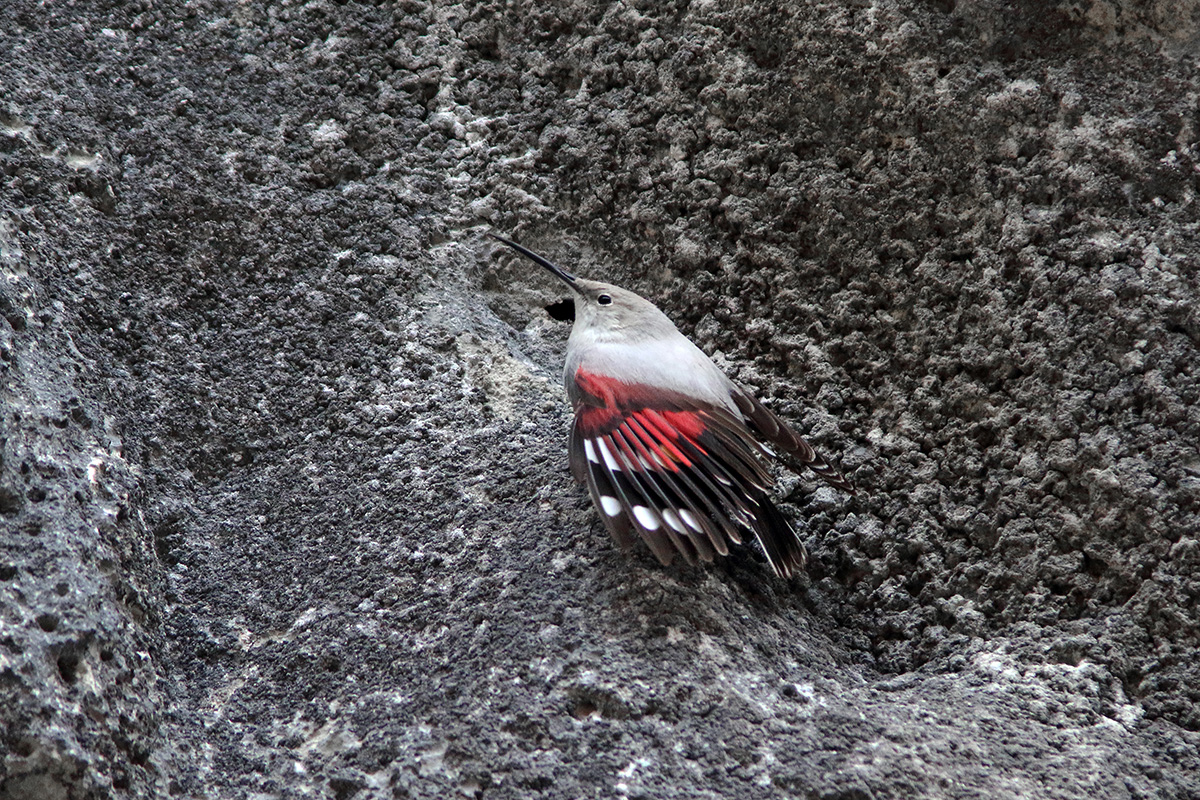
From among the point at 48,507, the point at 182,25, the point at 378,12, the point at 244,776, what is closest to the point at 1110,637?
the point at 244,776

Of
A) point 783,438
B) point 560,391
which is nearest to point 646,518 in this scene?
point 783,438

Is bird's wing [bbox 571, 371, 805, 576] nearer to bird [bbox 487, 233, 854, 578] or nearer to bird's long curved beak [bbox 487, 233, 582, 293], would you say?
bird [bbox 487, 233, 854, 578]

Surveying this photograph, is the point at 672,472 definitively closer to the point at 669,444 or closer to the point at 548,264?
the point at 669,444

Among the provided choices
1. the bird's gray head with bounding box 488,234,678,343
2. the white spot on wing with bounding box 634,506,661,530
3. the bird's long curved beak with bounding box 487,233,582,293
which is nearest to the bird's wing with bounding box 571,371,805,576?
the white spot on wing with bounding box 634,506,661,530

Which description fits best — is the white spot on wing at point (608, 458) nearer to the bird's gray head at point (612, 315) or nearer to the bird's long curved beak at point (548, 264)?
the bird's gray head at point (612, 315)

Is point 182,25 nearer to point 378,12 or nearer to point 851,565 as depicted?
point 378,12

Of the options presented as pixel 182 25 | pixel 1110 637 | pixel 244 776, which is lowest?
pixel 244 776
